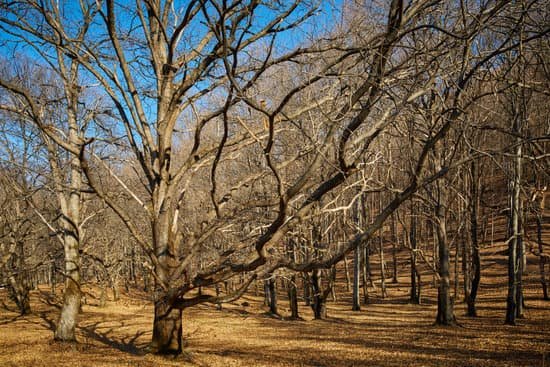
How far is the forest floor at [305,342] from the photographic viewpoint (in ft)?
24.4

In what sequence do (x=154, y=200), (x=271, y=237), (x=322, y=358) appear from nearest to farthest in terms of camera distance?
(x=271, y=237) < (x=154, y=200) < (x=322, y=358)

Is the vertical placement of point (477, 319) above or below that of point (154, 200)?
below

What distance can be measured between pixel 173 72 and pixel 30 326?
11.4 metres

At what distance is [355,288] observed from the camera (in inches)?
758

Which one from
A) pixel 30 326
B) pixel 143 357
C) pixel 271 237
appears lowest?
pixel 30 326

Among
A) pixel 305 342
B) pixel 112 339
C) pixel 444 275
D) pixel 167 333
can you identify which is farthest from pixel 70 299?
pixel 444 275

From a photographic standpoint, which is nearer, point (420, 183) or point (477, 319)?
point (420, 183)

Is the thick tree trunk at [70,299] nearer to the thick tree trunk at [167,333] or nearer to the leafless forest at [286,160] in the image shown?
the leafless forest at [286,160]

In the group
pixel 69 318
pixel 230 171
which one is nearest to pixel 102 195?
pixel 69 318

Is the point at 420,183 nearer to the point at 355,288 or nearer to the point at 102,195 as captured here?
the point at 102,195

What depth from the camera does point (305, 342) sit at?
33.4 feet

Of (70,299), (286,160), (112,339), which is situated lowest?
(112,339)

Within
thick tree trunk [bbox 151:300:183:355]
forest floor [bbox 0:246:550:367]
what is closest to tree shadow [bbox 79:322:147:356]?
forest floor [bbox 0:246:550:367]

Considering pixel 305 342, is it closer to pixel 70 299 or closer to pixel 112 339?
pixel 112 339
